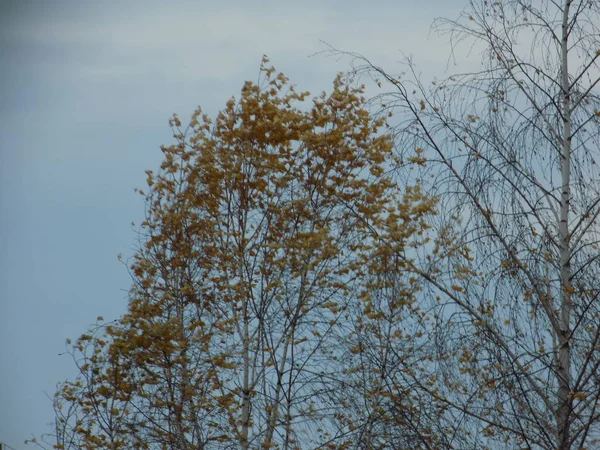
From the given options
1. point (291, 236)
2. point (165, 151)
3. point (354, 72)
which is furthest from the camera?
point (165, 151)

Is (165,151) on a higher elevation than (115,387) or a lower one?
higher

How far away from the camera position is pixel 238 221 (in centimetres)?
882

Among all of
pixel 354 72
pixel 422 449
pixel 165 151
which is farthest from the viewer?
pixel 165 151

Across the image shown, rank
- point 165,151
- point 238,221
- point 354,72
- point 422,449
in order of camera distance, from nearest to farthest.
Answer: point 422,449, point 354,72, point 238,221, point 165,151

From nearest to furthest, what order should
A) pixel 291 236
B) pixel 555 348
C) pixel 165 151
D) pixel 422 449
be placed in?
1. pixel 555 348
2. pixel 422 449
3. pixel 291 236
4. pixel 165 151

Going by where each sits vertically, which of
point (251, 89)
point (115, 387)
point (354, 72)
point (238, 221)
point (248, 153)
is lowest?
point (115, 387)

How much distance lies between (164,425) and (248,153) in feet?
10.8

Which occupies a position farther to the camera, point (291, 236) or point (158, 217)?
point (158, 217)

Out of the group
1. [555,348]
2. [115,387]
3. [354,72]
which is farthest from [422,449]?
[115,387]

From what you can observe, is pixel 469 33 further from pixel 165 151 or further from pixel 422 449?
pixel 165 151

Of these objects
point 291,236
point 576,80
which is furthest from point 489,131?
point 291,236

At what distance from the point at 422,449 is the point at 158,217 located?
222 inches

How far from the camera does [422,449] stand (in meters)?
5.68

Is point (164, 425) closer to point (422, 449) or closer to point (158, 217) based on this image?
point (158, 217)
